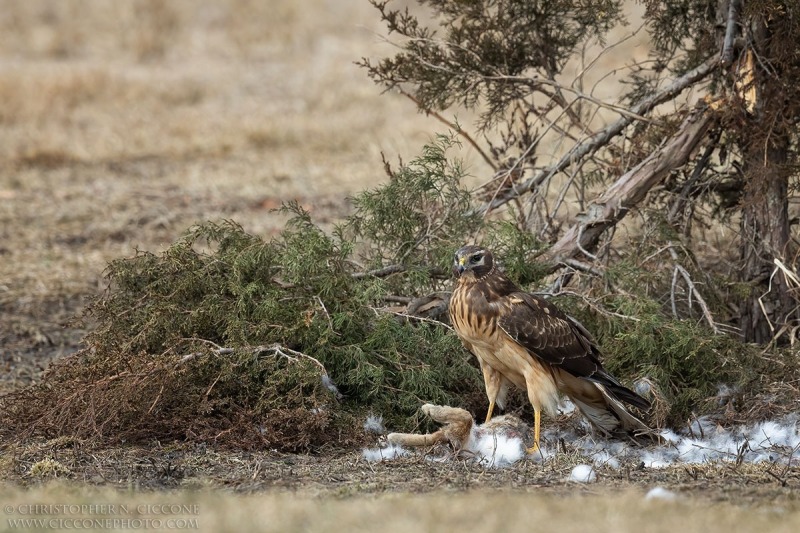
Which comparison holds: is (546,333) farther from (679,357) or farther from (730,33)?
(730,33)

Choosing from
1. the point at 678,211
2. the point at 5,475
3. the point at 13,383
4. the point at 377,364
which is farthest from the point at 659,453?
the point at 13,383

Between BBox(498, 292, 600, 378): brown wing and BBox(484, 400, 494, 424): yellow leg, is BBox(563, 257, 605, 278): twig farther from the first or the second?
BBox(484, 400, 494, 424): yellow leg

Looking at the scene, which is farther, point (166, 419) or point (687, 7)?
point (687, 7)

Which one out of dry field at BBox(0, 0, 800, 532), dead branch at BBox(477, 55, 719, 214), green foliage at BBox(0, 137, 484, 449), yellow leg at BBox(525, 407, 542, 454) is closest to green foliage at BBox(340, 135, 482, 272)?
green foliage at BBox(0, 137, 484, 449)

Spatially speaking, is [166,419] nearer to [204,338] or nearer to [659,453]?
[204,338]

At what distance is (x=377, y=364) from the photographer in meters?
5.83

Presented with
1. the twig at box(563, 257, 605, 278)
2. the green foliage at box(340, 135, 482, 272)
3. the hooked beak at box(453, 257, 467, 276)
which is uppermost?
the green foliage at box(340, 135, 482, 272)

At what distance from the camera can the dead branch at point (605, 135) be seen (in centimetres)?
665

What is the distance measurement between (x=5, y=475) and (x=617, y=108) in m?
3.97

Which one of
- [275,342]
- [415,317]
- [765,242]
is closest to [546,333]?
[415,317]

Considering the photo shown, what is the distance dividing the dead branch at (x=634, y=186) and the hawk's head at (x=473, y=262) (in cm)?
116

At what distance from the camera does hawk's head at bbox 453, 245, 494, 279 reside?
5.43 metres

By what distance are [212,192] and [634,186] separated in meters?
6.15

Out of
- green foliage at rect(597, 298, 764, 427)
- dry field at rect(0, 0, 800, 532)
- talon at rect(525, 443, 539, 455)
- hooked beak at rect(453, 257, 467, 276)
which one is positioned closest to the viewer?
dry field at rect(0, 0, 800, 532)
